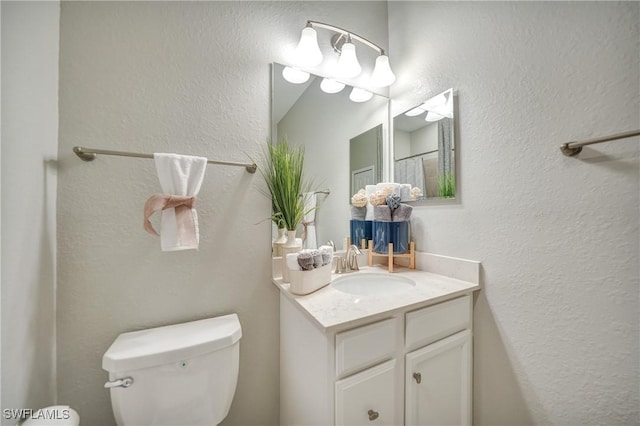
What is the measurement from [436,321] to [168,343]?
951 millimetres

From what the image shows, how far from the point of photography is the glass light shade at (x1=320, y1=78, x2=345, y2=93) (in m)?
1.20

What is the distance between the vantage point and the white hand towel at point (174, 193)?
2.43 ft

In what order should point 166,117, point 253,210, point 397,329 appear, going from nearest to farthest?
point 397,329
point 166,117
point 253,210

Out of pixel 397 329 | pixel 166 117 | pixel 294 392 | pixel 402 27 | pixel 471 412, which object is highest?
pixel 402 27

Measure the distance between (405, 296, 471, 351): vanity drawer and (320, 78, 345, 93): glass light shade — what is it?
3.75 ft

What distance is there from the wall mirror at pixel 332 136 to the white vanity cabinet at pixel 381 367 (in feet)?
1.83

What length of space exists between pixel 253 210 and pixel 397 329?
0.74 meters

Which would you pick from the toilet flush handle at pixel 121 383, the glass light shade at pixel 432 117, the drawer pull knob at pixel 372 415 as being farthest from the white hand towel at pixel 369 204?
the toilet flush handle at pixel 121 383

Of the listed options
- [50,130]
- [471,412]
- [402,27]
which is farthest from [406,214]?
[50,130]

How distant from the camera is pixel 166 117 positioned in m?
0.88

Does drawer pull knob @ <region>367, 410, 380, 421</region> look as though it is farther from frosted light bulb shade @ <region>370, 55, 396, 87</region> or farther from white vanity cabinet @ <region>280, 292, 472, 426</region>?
frosted light bulb shade @ <region>370, 55, 396, 87</region>

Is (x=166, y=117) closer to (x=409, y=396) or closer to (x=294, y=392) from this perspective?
(x=294, y=392)

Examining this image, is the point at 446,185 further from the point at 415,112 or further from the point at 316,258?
the point at 316,258

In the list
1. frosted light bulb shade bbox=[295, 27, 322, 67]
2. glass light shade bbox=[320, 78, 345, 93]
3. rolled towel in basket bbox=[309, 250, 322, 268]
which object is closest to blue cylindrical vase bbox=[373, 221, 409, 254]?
rolled towel in basket bbox=[309, 250, 322, 268]
